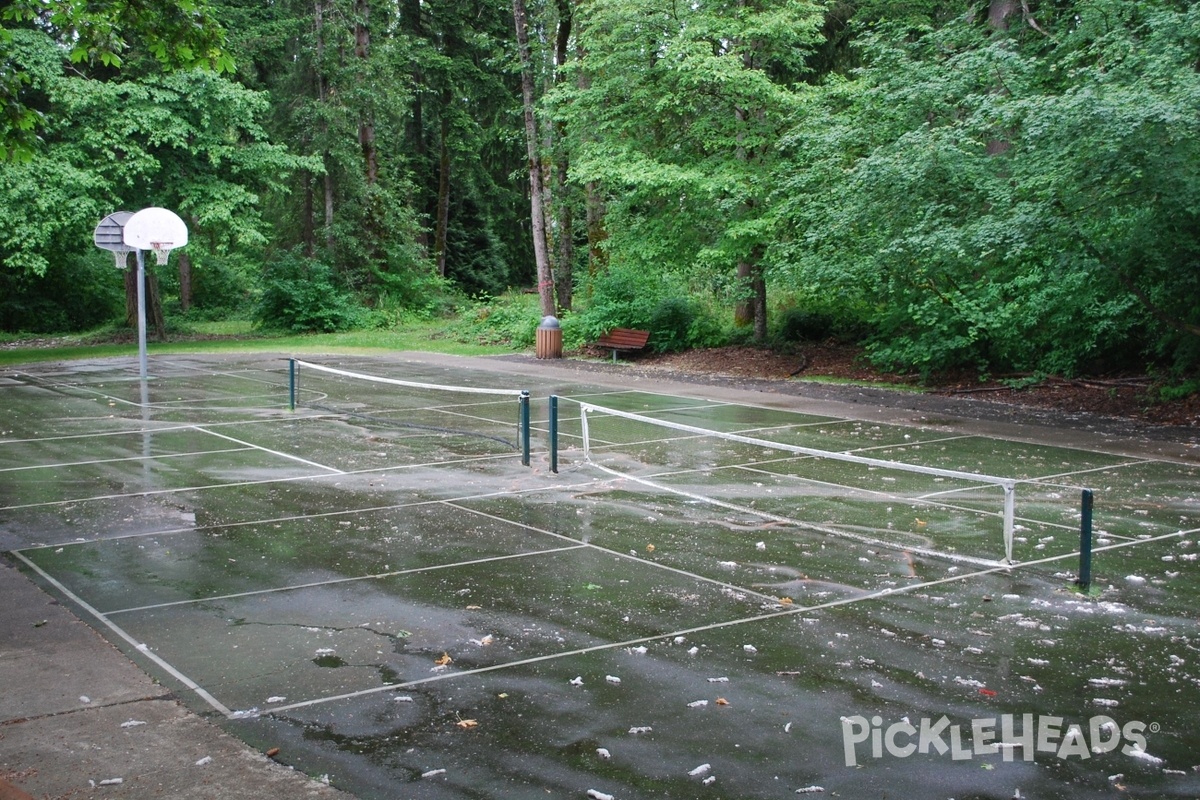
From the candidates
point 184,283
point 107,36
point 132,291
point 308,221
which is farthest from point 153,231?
point 184,283

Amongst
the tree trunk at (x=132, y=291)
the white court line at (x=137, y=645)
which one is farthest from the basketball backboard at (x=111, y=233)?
the white court line at (x=137, y=645)

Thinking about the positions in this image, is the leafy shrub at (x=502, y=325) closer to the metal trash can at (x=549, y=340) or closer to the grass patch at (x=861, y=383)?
the metal trash can at (x=549, y=340)

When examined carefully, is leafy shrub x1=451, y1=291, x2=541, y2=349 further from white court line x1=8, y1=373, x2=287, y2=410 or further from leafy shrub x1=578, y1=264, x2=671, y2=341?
white court line x1=8, y1=373, x2=287, y2=410

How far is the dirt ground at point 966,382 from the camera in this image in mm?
17281

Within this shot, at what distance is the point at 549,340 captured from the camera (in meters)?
27.7

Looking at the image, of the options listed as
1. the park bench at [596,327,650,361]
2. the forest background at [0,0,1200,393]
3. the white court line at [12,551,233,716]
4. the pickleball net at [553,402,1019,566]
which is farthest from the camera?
the park bench at [596,327,650,361]

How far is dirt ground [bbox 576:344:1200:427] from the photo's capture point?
17.3 m

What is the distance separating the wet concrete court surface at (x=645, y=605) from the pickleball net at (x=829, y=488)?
0.06 meters

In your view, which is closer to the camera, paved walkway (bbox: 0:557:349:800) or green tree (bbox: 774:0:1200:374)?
paved walkway (bbox: 0:557:349:800)

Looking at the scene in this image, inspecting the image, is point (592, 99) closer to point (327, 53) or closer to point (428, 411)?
point (428, 411)

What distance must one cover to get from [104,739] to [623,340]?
2254 cm

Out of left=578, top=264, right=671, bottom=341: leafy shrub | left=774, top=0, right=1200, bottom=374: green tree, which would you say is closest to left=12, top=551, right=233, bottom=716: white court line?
left=774, top=0, right=1200, bottom=374: green tree

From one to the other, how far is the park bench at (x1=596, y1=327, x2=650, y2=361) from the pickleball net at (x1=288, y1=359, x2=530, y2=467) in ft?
23.1

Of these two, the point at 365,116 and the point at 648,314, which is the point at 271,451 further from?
the point at 365,116
